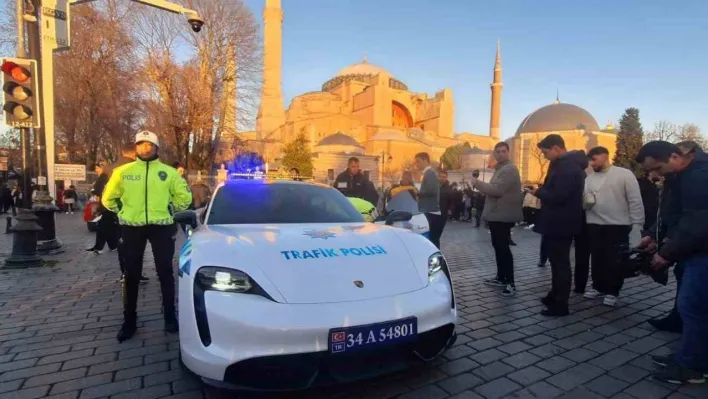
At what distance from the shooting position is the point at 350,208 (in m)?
4.10

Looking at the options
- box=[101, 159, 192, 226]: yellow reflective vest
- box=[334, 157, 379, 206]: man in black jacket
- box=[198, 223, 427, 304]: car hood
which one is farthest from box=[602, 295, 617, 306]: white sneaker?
box=[101, 159, 192, 226]: yellow reflective vest

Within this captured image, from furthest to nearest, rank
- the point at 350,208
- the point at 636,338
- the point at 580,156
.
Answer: the point at 580,156, the point at 350,208, the point at 636,338

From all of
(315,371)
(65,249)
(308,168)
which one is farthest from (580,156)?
(308,168)

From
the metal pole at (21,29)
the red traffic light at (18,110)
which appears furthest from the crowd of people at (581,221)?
the metal pole at (21,29)

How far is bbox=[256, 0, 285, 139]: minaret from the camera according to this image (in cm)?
4588

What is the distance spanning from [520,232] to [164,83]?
64.2 feet

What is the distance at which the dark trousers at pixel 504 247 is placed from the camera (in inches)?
201

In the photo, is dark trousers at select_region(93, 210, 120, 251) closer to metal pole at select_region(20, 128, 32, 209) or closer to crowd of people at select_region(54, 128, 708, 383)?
metal pole at select_region(20, 128, 32, 209)

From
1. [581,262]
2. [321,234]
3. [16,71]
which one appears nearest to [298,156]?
[16,71]

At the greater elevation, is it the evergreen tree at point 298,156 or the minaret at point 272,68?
the minaret at point 272,68

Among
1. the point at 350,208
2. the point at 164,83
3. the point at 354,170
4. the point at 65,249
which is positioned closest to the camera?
the point at 350,208

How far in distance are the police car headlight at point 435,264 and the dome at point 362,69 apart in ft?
275

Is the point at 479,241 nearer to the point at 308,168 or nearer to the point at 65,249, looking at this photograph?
the point at 65,249

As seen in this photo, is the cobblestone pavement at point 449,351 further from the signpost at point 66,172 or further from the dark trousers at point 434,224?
the signpost at point 66,172
